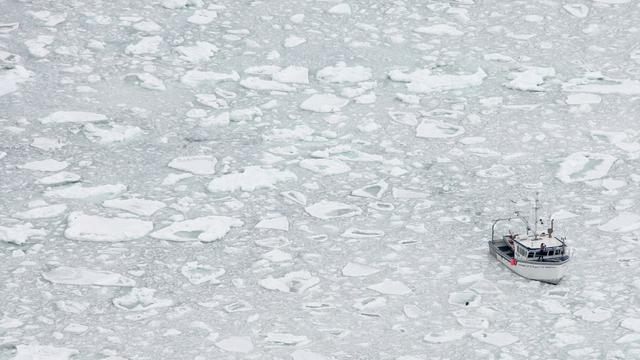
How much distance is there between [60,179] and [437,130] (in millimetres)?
2633

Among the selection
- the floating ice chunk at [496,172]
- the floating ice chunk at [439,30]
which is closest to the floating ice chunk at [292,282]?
the floating ice chunk at [496,172]

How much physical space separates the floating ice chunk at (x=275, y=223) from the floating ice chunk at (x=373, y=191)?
1.83ft

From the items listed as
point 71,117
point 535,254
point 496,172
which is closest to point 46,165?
point 71,117

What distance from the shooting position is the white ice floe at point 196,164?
7.67 meters

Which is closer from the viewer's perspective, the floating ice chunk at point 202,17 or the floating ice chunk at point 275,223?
the floating ice chunk at point 275,223

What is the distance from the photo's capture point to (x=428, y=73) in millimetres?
9094

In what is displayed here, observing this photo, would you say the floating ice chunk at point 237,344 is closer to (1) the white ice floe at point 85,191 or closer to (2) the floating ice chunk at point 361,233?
(2) the floating ice chunk at point 361,233

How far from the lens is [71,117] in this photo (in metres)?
8.26

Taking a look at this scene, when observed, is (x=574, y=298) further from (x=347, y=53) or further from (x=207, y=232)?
(x=347, y=53)

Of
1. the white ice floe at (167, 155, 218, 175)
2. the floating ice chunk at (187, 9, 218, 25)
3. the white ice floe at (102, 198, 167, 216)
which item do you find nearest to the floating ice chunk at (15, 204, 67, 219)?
the white ice floe at (102, 198, 167, 216)

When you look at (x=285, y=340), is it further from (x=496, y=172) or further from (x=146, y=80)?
(x=146, y=80)

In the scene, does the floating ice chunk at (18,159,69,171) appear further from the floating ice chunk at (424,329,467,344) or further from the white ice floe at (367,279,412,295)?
the floating ice chunk at (424,329,467,344)

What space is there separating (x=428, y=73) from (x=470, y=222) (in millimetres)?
2277

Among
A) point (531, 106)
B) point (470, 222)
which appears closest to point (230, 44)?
point (531, 106)
